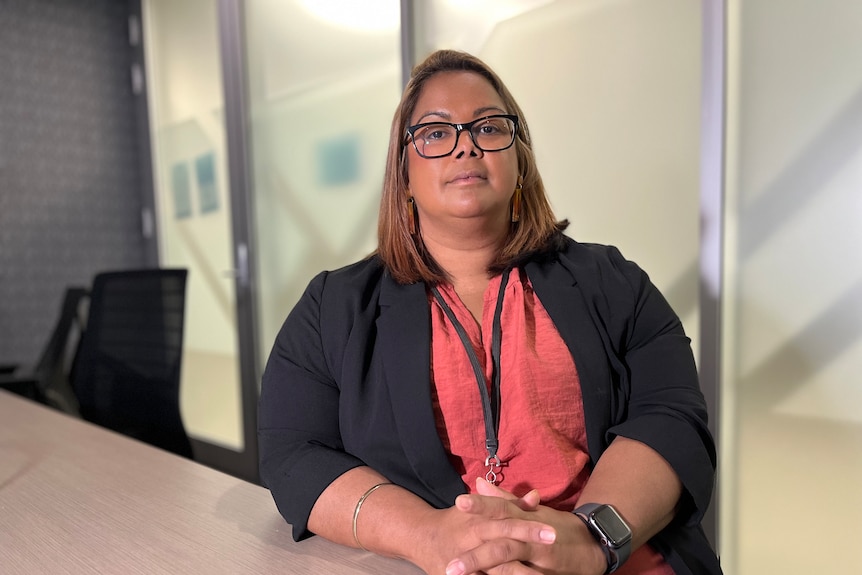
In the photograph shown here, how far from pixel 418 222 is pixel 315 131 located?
1.86 meters

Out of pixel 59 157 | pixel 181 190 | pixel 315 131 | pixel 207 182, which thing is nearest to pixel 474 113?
pixel 315 131

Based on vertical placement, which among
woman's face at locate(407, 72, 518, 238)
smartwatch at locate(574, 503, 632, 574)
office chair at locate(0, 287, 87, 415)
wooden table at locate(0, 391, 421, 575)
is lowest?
office chair at locate(0, 287, 87, 415)

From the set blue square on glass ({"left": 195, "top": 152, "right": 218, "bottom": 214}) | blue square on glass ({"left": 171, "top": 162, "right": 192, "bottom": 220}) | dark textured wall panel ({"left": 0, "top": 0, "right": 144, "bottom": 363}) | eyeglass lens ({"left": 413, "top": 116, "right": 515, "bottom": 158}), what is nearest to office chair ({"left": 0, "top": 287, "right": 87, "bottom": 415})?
blue square on glass ({"left": 195, "top": 152, "right": 218, "bottom": 214})

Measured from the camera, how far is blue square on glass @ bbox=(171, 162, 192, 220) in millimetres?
3738

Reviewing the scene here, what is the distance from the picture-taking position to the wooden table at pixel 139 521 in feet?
2.79

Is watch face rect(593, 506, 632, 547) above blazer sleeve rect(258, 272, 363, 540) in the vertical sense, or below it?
below

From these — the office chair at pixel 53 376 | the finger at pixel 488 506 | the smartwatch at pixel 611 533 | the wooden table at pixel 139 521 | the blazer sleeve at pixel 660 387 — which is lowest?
the office chair at pixel 53 376

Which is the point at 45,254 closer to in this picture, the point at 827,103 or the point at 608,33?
the point at 608,33

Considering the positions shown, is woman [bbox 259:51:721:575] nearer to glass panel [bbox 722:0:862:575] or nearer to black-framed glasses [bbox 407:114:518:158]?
black-framed glasses [bbox 407:114:518:158]

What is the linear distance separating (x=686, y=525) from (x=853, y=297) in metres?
1.01

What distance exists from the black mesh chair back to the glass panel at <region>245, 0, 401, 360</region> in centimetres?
90

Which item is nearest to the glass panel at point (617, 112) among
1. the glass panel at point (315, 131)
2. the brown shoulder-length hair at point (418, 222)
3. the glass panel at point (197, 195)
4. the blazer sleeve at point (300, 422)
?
the glass panel at point (315, 131)

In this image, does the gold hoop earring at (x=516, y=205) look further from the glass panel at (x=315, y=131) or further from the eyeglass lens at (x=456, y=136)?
the glass panel at (x=315, y=131)

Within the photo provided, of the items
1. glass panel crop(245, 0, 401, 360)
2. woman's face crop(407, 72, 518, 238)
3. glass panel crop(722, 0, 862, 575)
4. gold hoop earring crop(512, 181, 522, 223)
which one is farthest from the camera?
glass panel crop(245, 0, 401, 360)
